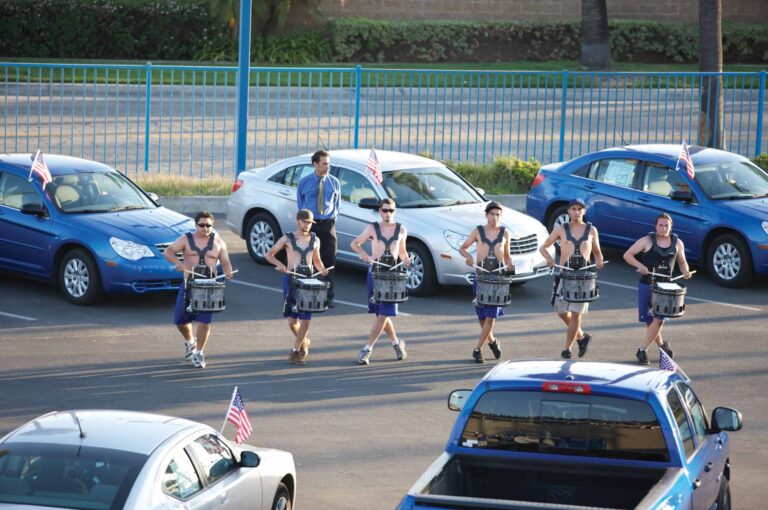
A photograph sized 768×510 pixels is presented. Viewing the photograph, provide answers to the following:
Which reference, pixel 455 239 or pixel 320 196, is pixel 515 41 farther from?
pixel 320 196

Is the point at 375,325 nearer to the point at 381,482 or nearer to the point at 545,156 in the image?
the point at 381,482

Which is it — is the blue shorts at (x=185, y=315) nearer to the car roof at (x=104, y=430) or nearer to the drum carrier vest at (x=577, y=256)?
the drum carrier vest at (x=577, y=256)

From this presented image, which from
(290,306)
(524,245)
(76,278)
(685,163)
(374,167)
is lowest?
(76,278)

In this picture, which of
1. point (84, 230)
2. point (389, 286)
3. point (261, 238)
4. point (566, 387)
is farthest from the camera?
point (261, 238)

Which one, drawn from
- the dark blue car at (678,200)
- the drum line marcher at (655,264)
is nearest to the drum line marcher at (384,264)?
the drum line marcher at (655,264)

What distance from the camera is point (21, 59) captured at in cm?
3666

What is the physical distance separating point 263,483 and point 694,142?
21533 mm

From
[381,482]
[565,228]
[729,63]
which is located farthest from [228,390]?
[729,63]

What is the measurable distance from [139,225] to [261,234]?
273cm

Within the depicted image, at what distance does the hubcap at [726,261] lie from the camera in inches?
715

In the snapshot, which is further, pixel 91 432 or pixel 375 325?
pixel 375 325

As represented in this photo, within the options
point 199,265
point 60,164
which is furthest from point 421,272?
point 60,164

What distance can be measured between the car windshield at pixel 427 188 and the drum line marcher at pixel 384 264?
3178 mm

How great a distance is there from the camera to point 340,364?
14.2 metres
